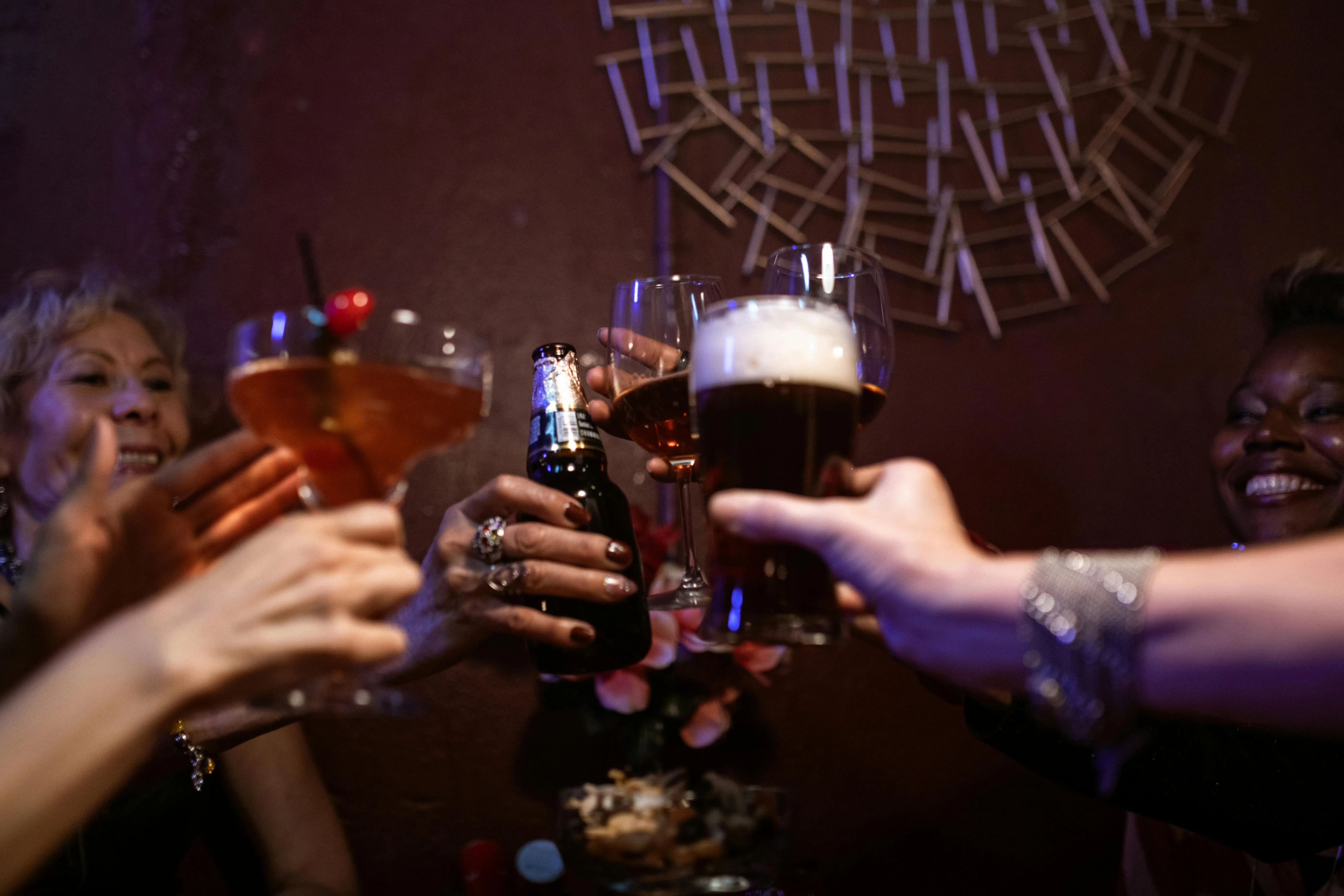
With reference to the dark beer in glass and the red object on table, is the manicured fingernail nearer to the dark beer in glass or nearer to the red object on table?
the dark beer in glass

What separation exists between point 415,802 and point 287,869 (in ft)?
0.96

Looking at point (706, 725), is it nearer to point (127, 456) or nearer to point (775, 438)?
point (775, 438)

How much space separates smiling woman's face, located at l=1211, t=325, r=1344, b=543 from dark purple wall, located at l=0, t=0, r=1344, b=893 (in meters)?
0.35

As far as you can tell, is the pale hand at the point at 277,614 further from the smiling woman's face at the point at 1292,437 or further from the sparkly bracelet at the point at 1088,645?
the smiling woman's face at the point at 1292,437

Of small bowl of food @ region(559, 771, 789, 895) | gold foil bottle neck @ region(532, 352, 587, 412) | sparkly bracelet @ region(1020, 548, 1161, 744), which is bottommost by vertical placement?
small bowl of food @ region(559, 771, 789, 895)

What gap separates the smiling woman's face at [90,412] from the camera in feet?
6.12

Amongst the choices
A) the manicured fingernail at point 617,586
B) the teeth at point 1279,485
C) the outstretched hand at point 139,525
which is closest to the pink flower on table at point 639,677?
the manicured fingernail at point 617,586

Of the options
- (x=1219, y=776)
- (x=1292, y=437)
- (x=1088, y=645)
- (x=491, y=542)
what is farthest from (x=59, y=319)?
(x=1292, y=437)

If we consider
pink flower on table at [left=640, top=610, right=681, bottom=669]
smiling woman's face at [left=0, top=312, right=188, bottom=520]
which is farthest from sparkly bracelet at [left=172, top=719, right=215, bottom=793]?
pink flower on table at [left=640, top=610, right=681, bottom=669]

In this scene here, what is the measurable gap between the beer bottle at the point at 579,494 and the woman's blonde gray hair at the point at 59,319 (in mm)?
1173

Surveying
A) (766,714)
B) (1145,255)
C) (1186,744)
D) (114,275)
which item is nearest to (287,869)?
Result: (766,714)

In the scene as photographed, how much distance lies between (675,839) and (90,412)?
153 centimetres

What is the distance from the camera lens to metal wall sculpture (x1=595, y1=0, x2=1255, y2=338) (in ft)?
7.49

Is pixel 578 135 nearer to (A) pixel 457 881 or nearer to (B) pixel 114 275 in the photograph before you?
(B) pixel 114 275
